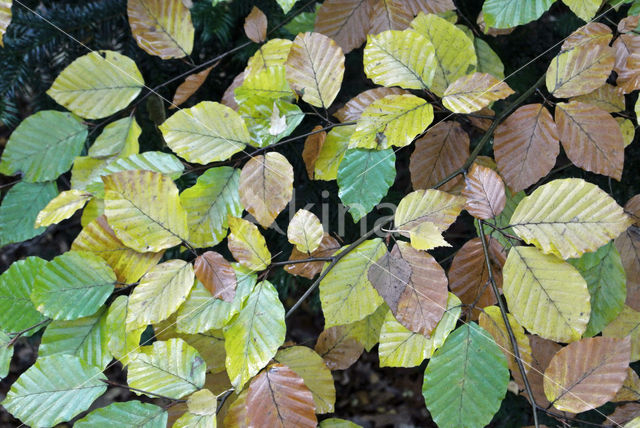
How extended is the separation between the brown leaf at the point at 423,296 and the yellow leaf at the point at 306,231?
0.09 m

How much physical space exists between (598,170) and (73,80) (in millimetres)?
609

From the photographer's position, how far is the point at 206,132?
53 cm

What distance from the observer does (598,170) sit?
514 mm

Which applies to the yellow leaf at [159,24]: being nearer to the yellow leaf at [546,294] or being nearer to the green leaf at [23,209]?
the green leaf at [23,209]

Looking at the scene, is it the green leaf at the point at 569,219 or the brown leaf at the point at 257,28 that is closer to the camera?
the green leaf at the point at 569,219

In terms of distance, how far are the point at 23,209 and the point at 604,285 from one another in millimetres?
725

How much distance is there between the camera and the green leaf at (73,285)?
515mm

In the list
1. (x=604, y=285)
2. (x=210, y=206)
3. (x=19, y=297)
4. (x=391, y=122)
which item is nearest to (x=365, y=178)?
(x=391, y=122)

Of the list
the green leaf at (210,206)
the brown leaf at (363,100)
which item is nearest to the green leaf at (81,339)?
the green leaf at (210,206)

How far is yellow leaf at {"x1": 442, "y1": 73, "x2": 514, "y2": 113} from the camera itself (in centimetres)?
48

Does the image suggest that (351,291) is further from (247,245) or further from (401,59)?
(401,59)

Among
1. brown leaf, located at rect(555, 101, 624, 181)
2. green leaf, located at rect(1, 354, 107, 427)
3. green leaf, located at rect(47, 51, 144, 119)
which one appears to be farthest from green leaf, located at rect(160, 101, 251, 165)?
brown leaf, located at rect(555, 101, 624, 181)

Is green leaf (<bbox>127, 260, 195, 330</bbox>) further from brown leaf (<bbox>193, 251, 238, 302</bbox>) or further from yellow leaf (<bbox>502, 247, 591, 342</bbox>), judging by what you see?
yellow leaf (<bbox>502, 247, 591, 342</bbox>)

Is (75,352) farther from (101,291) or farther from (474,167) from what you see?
(474,167)
